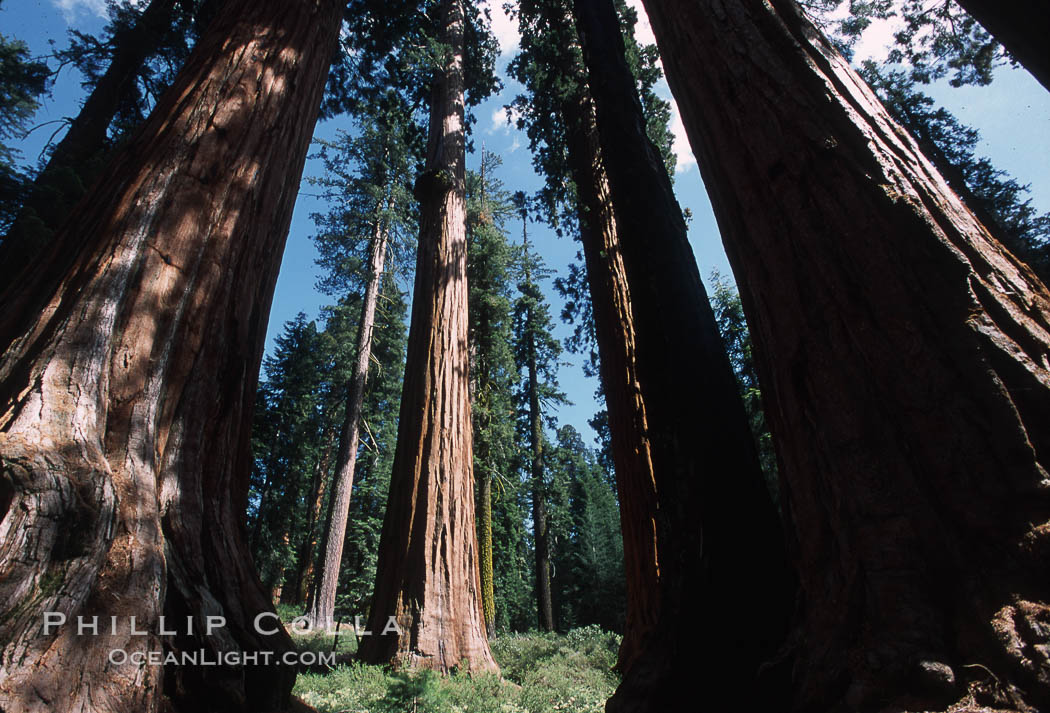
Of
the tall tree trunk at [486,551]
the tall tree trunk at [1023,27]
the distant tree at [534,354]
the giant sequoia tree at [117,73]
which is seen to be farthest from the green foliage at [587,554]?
the tall tree trunk at [1023,27]

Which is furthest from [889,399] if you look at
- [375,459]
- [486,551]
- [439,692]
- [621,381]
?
[375,459]

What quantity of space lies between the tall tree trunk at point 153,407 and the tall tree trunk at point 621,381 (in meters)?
1.96

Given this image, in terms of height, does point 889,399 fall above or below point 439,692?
above

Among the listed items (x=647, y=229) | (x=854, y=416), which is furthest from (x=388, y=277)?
(x=854, y=416)

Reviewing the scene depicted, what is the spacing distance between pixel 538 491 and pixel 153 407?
16348mm

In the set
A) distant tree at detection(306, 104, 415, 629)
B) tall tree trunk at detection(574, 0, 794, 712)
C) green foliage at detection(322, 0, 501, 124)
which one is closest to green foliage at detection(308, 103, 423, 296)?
distant tree at detection(306, 104, 415, 629)

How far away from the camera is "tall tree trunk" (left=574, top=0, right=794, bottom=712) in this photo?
164 centimetres

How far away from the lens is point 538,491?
A: 1714 centimetres

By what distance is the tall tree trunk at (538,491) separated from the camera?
15688 mm

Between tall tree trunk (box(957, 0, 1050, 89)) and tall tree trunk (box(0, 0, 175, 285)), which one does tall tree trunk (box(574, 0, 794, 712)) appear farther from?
tall tree trunk (box(0, 0, 175, 285))

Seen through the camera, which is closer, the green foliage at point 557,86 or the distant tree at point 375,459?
the green foliage at point 557,86

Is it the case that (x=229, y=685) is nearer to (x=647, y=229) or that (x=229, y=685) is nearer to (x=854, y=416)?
(x=854, y=416)

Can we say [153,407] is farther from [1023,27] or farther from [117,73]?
[117,73]

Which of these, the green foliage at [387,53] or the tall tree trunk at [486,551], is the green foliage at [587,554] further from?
the green foliage at [387,53]
